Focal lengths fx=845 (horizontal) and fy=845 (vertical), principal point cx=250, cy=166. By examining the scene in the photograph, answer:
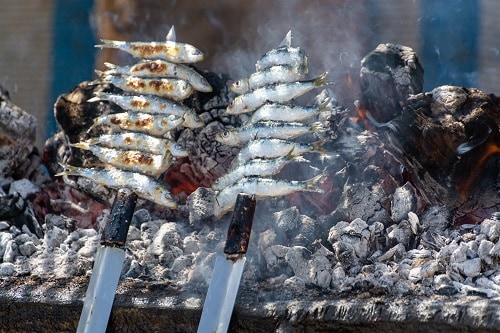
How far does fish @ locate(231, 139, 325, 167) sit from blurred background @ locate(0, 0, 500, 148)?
748mm

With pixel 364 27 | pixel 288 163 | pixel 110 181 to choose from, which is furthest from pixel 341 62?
pixel 110 181

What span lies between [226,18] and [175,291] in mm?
2202

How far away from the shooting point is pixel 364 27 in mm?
5164

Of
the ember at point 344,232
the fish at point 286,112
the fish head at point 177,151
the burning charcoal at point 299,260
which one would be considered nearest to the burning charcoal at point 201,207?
the ember at point 344,232

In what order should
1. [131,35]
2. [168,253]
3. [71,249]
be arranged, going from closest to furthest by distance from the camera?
[168,253] → [71,249] → [131,35]

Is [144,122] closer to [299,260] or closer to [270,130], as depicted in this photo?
[270,130]

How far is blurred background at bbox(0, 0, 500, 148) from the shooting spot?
5.00 m

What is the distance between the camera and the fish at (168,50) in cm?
474

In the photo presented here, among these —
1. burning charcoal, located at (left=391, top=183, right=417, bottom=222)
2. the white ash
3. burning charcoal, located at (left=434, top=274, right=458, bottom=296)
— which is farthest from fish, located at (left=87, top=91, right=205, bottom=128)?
burning charcoal, located at (left=434, top=274, right=458, bottom=296)

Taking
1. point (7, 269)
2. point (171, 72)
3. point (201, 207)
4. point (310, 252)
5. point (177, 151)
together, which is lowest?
point (7, 269)

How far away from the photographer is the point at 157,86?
15.5 feet

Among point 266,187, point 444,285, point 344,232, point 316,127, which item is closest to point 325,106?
point 316,127

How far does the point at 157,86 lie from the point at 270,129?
29.4 inches

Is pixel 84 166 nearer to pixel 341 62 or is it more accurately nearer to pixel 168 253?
pixel 168 253
